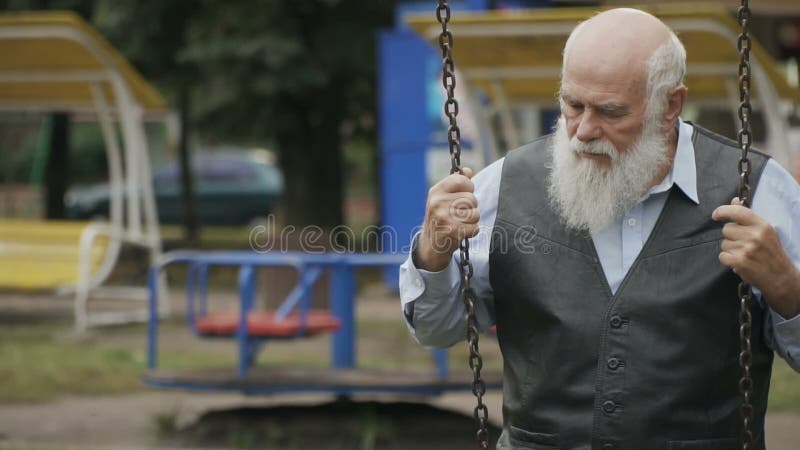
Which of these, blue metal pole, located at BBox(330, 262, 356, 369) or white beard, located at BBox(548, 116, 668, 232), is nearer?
white beard, located at BBox(548, 116, 668, 232)

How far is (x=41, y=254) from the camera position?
12508mm

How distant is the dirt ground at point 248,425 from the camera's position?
769cm

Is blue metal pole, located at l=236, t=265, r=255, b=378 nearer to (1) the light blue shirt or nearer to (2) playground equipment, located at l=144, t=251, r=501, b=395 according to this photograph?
(2) playground equipment, located at l=144, t=251, r=501, b=395

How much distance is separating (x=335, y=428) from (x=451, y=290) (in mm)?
4705

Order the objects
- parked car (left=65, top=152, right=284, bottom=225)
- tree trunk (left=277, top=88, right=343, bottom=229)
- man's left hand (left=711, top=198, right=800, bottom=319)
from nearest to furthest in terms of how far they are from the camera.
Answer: man's left hand (left=711, top=198, right=800, bottom=319) < tree trunk (left=277, top=88, right=343, bottom=229) < parked car (left=65, top=152, right=284, bottom=225)

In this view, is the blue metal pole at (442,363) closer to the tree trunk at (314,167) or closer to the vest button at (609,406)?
the vest button at (609,406)

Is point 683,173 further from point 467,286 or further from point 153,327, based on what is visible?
point 153,327

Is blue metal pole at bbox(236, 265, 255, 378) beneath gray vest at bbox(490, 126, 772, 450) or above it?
beneath

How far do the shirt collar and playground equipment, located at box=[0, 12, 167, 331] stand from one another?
8.90 meters

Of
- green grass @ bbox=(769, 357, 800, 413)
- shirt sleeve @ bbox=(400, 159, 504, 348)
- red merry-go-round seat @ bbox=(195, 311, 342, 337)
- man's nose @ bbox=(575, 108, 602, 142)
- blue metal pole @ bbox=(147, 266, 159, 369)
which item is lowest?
green grass @ bbox=(769, 357, 800, 413)

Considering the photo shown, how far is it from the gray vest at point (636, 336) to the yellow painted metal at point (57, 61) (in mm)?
8873

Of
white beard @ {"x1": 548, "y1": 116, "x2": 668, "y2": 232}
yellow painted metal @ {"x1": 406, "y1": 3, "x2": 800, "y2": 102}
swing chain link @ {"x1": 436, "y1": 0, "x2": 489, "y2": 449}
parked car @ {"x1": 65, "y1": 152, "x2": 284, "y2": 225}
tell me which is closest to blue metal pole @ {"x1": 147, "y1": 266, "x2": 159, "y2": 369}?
yellow painted metal @ {"x1": 406, "y1": 3, "x2": 800, "y2": 102}

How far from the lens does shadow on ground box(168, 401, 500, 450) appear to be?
7672mm

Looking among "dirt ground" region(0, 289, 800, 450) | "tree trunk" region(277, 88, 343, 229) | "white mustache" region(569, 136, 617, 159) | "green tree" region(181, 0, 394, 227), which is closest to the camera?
"white mustache" region(569, 136, 617, 159)
